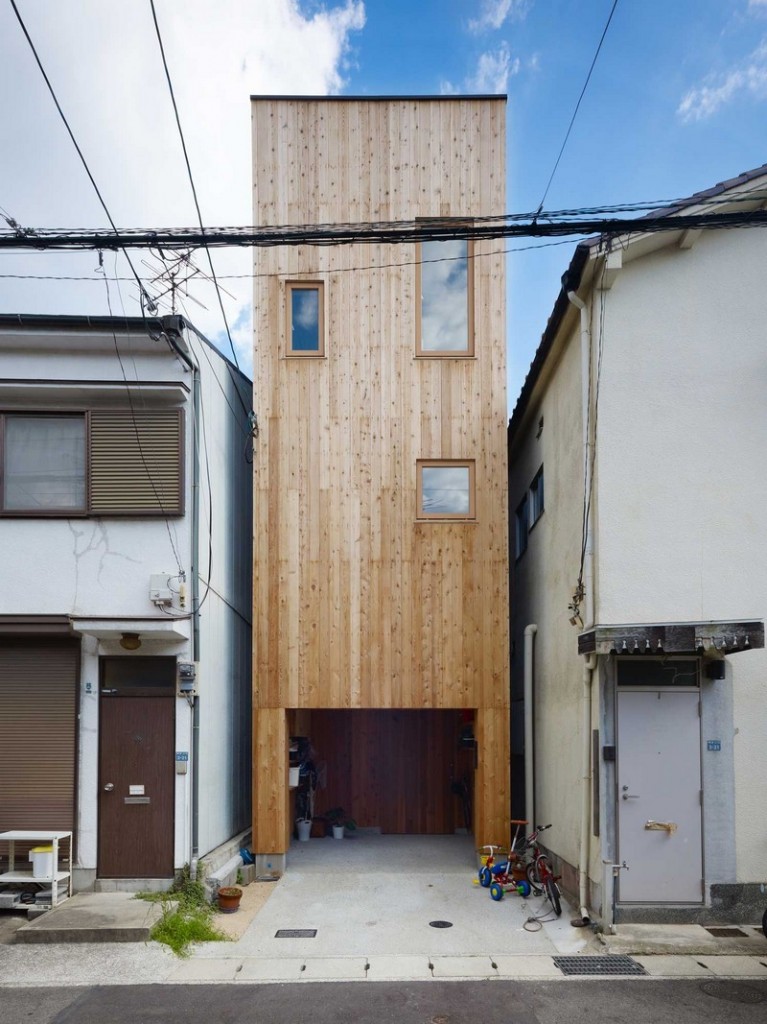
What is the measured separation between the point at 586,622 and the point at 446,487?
3.16 meters

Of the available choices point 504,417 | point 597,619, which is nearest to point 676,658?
point 597,619

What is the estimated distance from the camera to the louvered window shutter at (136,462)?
32.7ft

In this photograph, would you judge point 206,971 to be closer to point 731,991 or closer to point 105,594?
point 105,594

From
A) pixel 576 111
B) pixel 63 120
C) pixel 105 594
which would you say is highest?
pixel 576 111

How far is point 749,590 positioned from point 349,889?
18.6ft

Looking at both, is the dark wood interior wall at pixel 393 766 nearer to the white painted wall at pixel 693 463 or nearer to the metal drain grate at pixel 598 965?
the white painted wall at pixel 693 463

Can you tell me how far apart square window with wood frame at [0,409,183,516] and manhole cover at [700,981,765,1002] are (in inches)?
275

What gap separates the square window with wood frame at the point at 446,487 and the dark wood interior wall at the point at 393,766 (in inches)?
168

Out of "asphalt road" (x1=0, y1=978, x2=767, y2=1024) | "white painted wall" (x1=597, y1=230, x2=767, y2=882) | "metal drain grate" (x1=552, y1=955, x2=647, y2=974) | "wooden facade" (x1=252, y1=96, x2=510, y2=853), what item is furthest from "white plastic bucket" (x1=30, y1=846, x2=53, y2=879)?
"white painted wall" (x1=597, y1=230, x2=767, y2=882)

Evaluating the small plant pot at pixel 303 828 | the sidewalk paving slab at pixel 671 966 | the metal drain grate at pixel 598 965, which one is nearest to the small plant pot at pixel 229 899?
the metal drain grate at pixel 598 965

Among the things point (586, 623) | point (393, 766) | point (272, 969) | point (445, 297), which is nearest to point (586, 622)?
point (586, 623)

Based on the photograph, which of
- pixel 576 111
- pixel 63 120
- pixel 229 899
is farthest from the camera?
pixel 229 899

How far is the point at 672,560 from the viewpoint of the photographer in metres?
8.76

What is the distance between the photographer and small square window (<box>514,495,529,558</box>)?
45.5 ft
